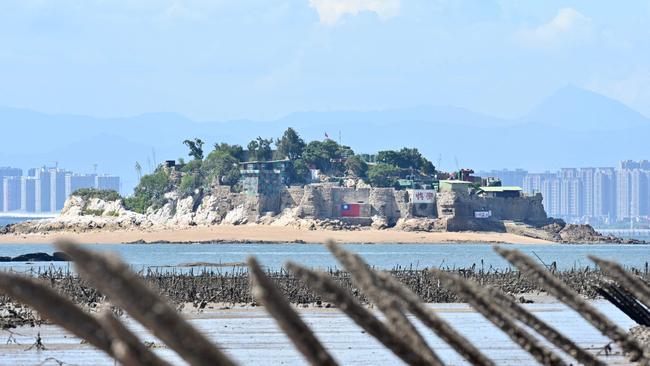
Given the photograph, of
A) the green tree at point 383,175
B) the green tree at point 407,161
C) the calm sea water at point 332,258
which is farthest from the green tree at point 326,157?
the calm sea water at point 332,258

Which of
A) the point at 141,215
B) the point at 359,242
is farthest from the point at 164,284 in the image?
the point at 141,215

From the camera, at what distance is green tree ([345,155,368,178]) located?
188 m

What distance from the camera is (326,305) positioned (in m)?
42.3

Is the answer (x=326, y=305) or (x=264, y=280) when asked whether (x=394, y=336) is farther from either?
(x=326, y=305)

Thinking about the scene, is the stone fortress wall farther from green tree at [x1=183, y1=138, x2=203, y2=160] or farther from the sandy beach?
green tree at [x1=183, y1=138, x2=203, y2=160]

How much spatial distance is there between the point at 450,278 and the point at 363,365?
17.5 metres

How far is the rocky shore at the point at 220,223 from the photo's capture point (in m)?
167

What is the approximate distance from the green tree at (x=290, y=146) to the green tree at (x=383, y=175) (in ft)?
41.0

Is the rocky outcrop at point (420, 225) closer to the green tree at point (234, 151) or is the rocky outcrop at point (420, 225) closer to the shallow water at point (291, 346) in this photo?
the green tree at point (234, 151)

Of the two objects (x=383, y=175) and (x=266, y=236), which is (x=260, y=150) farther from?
(x=266, y=236)

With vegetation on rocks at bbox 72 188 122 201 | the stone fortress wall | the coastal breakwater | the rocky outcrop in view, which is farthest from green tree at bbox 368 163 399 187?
vegetation on rocks at bbox 72 188 122 201

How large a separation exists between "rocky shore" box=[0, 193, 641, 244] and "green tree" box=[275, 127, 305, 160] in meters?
16.3

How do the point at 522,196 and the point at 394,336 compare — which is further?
the point at 522,196

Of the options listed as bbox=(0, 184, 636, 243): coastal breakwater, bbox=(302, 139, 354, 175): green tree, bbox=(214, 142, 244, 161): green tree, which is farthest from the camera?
bbox=(302, 139, 354, 175): green tree
